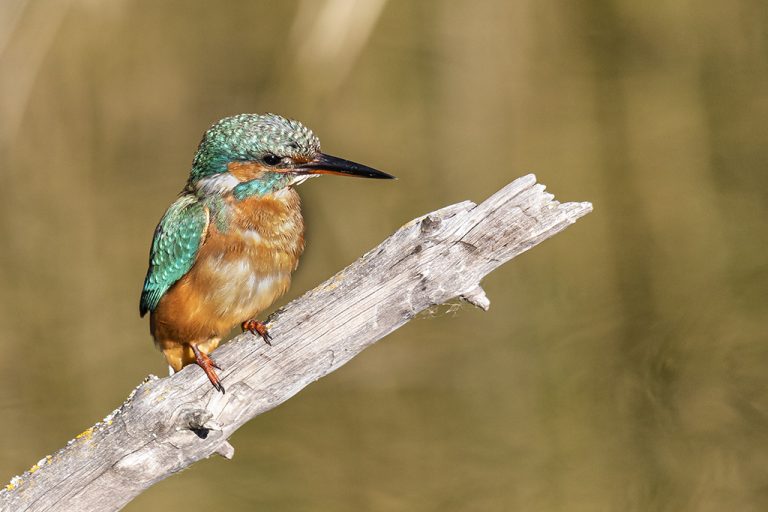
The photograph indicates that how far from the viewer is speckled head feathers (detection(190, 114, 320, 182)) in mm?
2486

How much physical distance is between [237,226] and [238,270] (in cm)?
11

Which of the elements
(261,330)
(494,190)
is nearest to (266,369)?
(261,330)

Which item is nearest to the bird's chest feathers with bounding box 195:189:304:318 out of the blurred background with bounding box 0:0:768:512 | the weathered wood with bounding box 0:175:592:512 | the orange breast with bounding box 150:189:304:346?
the orange breast with bounding box 150:189:304:346

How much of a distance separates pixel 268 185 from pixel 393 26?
2.38m

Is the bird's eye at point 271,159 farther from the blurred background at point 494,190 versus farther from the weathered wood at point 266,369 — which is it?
the blurred background at point 494,190

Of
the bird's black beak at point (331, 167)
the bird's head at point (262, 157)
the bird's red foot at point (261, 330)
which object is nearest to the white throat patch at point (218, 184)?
the bird's head at point (262, 157)

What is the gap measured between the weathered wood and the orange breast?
0.24m

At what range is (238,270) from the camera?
2459 millimetres

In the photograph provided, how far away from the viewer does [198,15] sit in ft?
15.5

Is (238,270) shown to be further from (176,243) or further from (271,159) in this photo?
(271,159)

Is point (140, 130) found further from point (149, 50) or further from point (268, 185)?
point (268, 185)

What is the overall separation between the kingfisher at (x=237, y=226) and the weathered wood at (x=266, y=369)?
0.83 ft

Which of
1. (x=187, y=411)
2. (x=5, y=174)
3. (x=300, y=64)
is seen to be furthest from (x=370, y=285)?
(x=5, y=174)

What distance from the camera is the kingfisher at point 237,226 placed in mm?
2473
